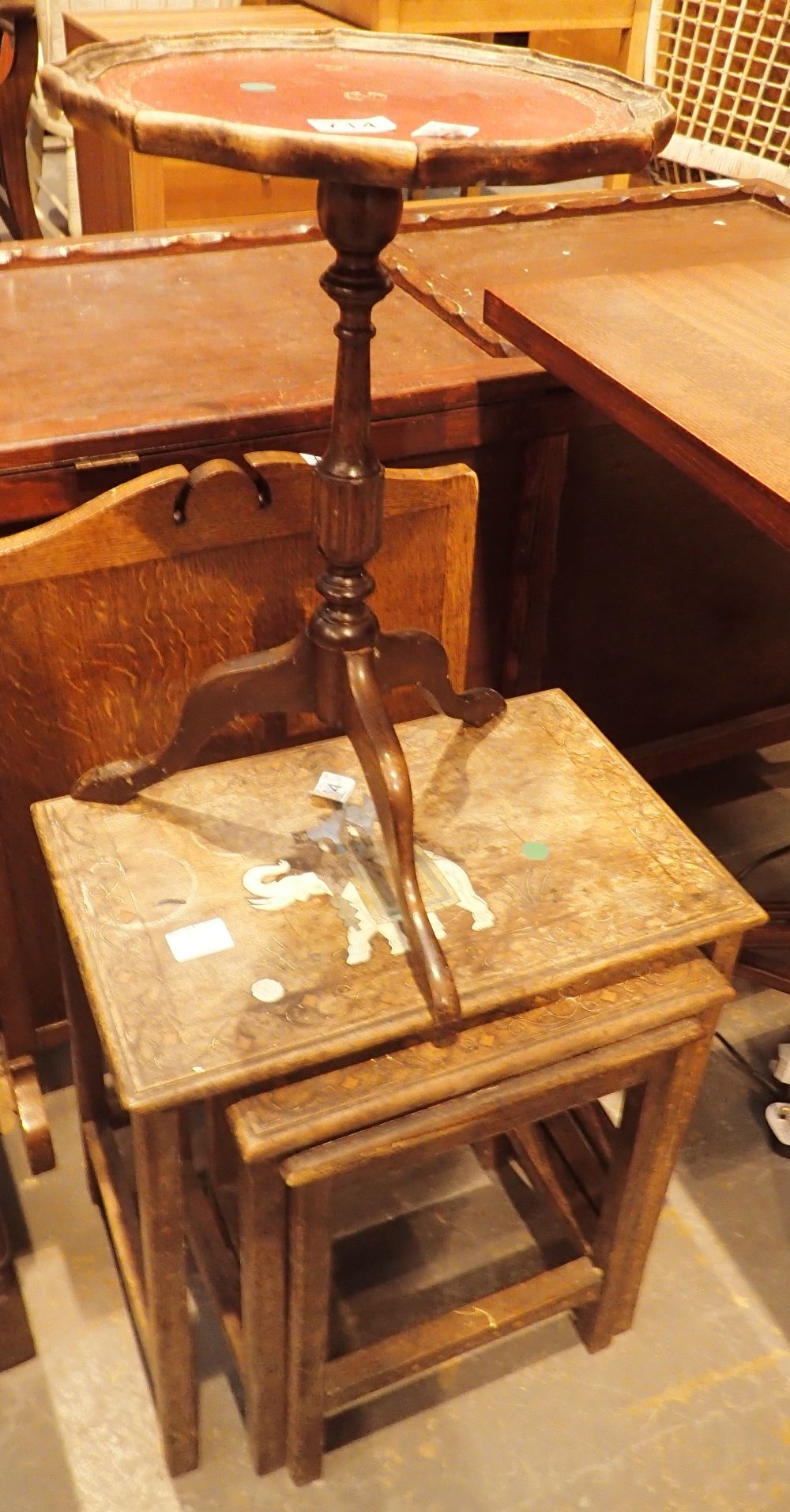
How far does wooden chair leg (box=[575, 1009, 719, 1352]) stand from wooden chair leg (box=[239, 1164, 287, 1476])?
1.10ft

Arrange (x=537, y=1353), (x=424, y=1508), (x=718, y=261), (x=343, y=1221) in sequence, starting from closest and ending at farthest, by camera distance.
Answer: (x=424, y=1508) < (x=537, y=1353) < (x=343, y=1221) < (x=718, y=261)

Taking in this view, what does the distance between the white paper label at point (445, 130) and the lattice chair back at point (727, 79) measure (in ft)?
4.62

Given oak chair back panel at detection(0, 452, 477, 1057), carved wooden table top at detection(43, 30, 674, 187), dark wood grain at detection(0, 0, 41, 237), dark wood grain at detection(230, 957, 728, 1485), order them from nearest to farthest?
carved wooden table top at detection(43, 30, 674, 187) → dark wood grain at detection(230, 957, 728, 1485) → oak chair back panel at detection(0, 452, 477, 1057) → dark wood grain at detection(0, 0, 41, 237)

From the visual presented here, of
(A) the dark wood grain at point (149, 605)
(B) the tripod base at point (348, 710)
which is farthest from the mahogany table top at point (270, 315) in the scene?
(B) the tripod base at point (348, 710)

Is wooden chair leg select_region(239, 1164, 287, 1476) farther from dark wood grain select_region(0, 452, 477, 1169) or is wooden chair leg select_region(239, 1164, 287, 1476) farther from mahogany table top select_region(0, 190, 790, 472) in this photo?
mahogany table top select_region(0, 190, 790, 472)

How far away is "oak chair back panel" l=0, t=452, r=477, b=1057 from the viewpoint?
45.1 inches

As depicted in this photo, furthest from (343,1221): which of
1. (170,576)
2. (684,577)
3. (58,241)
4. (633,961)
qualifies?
(58,241)

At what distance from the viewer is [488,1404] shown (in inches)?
49.4

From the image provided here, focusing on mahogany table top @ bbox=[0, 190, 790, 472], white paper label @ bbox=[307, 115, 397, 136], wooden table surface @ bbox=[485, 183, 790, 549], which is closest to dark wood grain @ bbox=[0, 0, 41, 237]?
mahogany table top @ bbox=[0, 190, 790, 472]

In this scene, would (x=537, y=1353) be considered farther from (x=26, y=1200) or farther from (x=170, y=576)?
(x=170, y=576)

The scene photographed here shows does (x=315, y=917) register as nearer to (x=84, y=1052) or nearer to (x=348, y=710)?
(x=348, y=710)

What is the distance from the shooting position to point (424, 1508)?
1170 millimetres

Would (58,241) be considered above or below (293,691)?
above

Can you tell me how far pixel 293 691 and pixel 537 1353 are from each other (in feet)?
2.46
